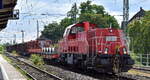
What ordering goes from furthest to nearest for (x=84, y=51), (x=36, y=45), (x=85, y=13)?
(x=85, y=13)
(x=36, y=45)
(x=84, y=51)

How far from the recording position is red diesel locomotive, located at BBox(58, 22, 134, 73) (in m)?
19.9

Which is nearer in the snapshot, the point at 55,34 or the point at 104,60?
the point at 104,60

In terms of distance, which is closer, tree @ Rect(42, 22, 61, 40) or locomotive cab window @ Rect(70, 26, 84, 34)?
locomotive cab window @ Rect(70, 26, 84, 34)

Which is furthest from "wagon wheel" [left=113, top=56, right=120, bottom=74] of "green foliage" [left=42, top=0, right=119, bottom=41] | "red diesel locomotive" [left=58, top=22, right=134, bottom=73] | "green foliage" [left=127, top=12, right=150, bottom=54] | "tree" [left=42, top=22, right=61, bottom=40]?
"tree" [left=42, top=22, right=61, bottom=40]

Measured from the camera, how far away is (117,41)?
21422mm

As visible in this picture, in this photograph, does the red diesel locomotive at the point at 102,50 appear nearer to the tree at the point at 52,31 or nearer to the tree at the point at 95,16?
the tree at the point at 95,16

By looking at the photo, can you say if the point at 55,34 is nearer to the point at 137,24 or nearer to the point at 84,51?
the point at 137,24

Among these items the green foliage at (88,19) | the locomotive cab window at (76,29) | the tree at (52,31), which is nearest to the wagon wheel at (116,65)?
the locomotive cab window at (76,29)

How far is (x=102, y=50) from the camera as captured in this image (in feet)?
68.5

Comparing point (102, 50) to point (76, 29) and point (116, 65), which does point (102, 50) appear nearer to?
Result: point (116, 65)

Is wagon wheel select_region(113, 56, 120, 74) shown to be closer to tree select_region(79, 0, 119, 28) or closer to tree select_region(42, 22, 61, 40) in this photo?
tree select_region(79, 0, 119, 28)

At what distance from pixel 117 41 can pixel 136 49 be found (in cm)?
2344

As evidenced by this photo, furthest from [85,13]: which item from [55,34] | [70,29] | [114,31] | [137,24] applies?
[114,31]

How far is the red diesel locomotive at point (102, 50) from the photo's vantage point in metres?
19.9
